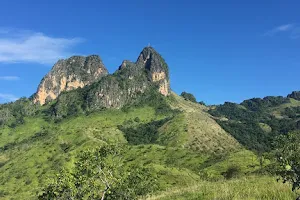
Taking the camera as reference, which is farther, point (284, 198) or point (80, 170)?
point (80, 170)

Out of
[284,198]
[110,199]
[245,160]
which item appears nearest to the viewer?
[284,198]

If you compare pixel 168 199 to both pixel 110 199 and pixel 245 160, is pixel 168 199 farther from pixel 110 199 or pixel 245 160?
pixel 245 160

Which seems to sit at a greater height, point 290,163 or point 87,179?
point 87,179

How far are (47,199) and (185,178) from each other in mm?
97245

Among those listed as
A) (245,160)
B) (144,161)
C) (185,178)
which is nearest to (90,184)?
(185,178)

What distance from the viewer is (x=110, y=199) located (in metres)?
34.5

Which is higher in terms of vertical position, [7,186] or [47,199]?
[7,186]

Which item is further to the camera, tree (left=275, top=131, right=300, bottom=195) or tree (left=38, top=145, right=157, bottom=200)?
tree (left=38, top=145, right=157, bottom=200)

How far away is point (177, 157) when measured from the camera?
190625mm

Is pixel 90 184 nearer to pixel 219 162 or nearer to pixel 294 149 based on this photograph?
pixel 294 149

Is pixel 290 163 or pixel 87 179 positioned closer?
pixel 290 163

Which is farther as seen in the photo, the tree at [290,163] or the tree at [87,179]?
the tree at [87,179]

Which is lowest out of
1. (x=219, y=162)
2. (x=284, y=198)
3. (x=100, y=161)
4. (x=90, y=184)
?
A: (x=284, y=198)

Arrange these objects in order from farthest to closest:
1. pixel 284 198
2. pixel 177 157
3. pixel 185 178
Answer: pixel 177 157
pixel 185 178
pixel 284 198
